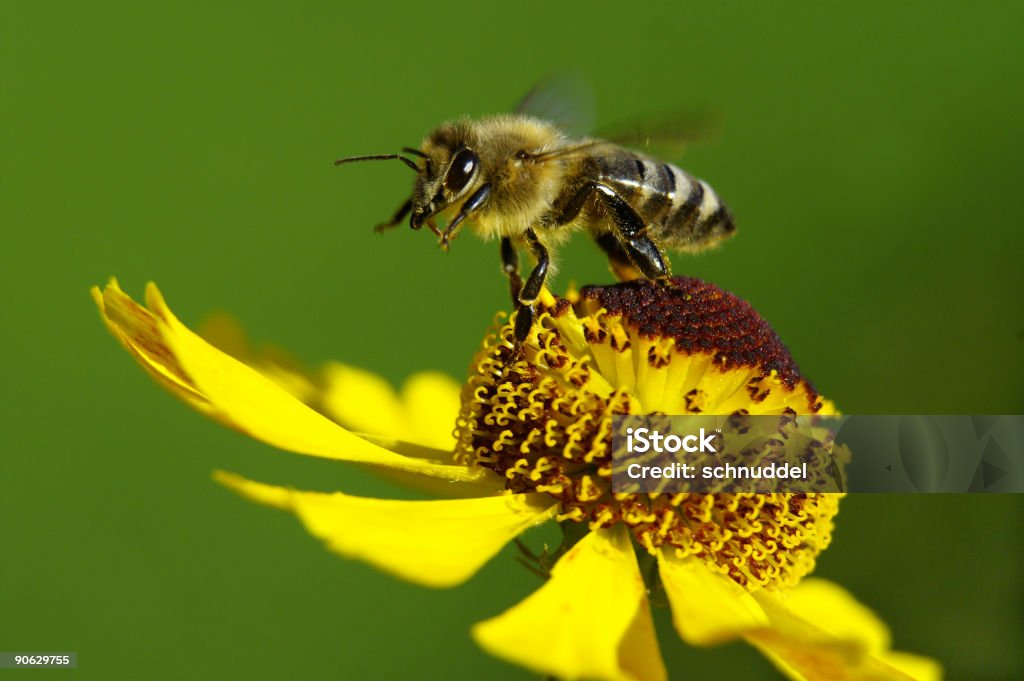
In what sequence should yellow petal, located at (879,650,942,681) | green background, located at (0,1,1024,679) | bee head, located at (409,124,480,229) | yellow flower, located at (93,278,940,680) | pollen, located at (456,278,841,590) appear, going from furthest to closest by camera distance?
1. green background, located at (0,1,1024,679)
2. yellow petal, located at (879,650,942,681)
3. bee head, located at (409,124,480,229)
4. pollen, located at (456,278,841,590)
5. yellow flower, located at (93,278,940,680)

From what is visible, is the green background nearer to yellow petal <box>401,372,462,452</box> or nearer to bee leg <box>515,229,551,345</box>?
yellow petal <box>401,372,462,452</box>

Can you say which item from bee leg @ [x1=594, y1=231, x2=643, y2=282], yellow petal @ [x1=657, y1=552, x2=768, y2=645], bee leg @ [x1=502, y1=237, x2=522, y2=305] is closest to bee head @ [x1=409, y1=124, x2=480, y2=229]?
bee leg @ [x1=502, y1=237, x2=522, y2=305]

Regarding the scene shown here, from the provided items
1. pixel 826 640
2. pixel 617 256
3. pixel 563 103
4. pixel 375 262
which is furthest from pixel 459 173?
pixel 375 262

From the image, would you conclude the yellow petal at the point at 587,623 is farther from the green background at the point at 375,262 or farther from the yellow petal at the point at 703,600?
the green background at the point at 375,262

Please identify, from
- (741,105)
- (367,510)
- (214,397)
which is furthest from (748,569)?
(741,105)

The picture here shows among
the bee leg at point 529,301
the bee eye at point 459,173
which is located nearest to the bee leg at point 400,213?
the bee eye at point 459,173

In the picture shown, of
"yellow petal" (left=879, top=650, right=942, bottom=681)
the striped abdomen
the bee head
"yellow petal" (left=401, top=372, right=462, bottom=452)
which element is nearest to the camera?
the bee head

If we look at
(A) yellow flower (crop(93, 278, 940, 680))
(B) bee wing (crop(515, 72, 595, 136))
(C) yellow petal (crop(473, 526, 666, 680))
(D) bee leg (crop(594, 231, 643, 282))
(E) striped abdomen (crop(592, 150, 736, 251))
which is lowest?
(C) yellow petal (crop(473, 526, 666, 680))
